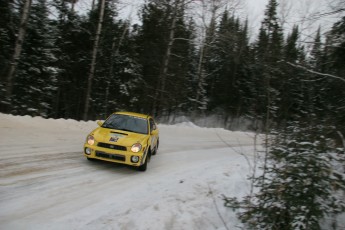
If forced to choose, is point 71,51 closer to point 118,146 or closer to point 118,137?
point 118,137

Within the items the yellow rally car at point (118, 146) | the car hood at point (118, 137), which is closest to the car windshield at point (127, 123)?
the yellow rally car at point (118, 146)

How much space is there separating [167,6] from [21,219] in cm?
2303

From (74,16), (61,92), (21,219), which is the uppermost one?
(74,16)

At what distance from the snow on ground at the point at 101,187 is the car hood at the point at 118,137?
84 cm

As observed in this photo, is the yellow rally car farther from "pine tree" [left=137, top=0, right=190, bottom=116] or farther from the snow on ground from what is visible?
"pine tree" [left=137, top=0, right=190, bottom=116]

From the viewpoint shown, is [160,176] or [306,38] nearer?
[306,38]

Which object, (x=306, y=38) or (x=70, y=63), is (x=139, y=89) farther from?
(x=306, y=38)

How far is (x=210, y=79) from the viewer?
53.9 metres

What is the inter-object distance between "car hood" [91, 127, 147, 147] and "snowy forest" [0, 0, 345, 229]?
3.33 meters

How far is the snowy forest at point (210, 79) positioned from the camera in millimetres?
5562

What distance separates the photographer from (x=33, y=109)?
85.8 ft

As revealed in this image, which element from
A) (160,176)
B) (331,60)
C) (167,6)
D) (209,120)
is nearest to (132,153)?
(160,176)

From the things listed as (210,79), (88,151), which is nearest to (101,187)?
(88,151)

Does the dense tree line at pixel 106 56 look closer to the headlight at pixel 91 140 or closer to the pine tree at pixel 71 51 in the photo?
the pine tree at pixel 71 51
